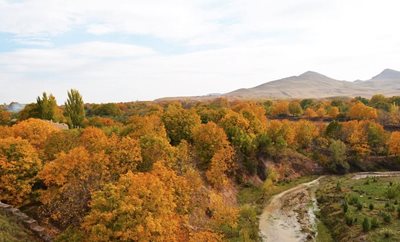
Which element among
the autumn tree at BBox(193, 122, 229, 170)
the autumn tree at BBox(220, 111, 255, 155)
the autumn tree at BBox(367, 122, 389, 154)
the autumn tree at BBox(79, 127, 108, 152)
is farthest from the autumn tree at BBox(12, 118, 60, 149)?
the autumn tree at BBox(367, 122, 389, 154)

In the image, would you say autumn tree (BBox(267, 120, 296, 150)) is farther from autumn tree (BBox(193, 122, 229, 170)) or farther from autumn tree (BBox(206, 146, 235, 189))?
autumn tree (BBox(206, 146, 235, 189))

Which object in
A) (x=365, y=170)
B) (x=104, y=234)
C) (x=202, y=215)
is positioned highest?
(x=104, y=234)

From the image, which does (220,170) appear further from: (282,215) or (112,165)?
(112,165)

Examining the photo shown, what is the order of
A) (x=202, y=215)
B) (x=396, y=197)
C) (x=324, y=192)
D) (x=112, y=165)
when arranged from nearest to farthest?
(x=112, y=165), (x=202, y=215), (x=396, y=197), (x=324, y=192)

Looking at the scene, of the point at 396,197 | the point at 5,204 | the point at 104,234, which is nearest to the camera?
the point at 104,234

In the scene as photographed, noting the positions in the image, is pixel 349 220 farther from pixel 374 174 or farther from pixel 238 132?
pixel 374 174

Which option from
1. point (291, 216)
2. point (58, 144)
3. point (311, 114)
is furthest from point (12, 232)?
point (311, 114)

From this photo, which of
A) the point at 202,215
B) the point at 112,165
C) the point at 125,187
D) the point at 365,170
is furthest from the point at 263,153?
the point at 125,187
